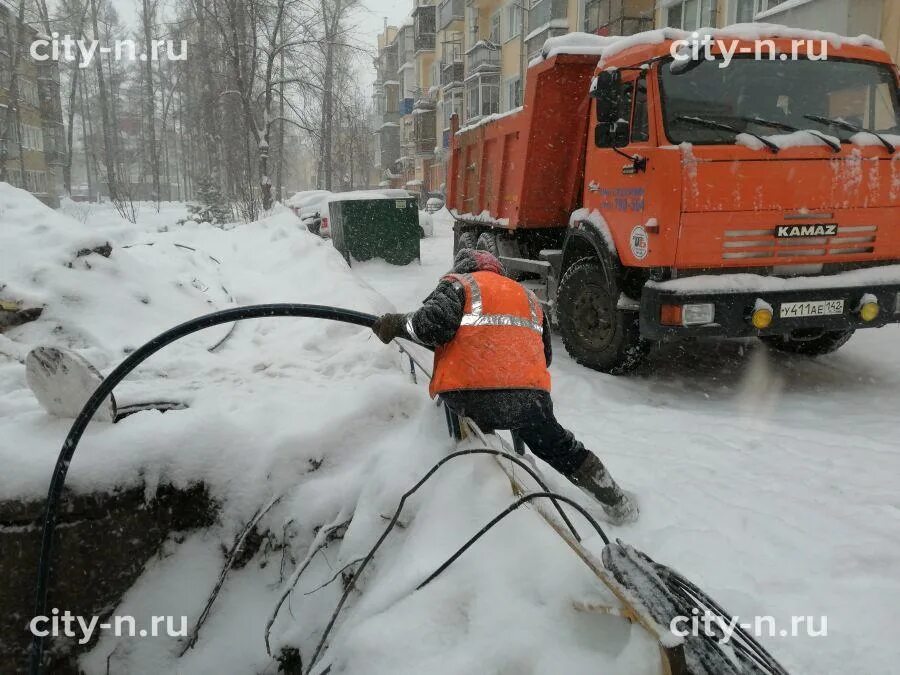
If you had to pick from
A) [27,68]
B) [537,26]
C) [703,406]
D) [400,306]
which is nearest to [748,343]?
[703,406]

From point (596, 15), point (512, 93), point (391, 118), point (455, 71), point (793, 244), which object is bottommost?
point (793, 244)

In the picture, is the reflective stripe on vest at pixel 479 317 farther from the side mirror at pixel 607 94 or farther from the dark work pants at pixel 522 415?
the side mirror at pixel 607 94

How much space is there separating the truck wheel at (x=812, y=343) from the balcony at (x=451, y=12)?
37086mm

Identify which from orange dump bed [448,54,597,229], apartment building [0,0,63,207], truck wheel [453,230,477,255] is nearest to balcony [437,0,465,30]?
apartment building [0,0,63,207]

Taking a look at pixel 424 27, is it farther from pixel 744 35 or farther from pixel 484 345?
pixel 484 345

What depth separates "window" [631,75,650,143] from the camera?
17.2ft

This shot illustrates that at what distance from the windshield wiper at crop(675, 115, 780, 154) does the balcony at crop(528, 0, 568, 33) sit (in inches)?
849

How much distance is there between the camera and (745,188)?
4727 mm

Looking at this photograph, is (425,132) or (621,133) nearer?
(621,133)

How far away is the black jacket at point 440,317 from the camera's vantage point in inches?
113

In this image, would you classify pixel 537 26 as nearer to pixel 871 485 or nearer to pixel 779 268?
pixel 779 268

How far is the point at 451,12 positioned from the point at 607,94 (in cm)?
3784

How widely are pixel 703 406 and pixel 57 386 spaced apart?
14.6 feet

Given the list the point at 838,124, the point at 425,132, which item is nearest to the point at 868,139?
the point at 838,124
